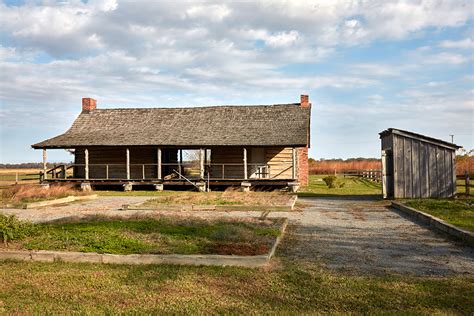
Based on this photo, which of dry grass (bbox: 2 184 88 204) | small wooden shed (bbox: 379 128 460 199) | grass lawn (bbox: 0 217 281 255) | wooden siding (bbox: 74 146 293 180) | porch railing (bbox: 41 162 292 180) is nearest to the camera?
grass lawn (bbox: 0 217 281 255)

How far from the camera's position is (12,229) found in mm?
8891

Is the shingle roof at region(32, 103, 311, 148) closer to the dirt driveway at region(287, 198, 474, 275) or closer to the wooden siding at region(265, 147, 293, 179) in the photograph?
the wooden siding at region(265, 147, 293, 179)

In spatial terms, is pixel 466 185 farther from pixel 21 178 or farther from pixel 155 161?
pixel 21 178

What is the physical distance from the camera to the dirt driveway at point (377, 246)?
7.10m

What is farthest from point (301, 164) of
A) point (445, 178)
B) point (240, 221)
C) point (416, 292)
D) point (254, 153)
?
point (416, 292)

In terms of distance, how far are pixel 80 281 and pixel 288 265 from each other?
121 inches

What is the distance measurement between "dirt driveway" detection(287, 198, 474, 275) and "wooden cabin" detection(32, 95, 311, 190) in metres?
12.7

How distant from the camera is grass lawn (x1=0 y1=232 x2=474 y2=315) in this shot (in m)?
5.11

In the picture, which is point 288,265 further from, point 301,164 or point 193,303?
point 301,164


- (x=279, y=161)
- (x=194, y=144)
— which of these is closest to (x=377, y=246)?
(x=194, y=144)

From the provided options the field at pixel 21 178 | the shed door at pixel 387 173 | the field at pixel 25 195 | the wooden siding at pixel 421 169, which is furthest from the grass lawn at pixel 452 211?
the field at pixel 21 178

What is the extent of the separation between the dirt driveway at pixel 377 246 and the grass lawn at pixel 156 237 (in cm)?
89

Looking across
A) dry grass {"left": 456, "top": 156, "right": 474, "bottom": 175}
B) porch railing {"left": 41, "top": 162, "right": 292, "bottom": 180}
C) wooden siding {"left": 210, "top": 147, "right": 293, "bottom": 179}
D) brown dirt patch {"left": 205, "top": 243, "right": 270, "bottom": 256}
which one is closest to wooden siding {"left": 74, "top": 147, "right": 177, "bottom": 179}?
porch railing {"left": 41, "top": 162, "right": 292, "bottom": 180}

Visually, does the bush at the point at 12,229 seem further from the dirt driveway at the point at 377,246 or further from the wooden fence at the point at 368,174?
the wooden fence at the point at 368,174
